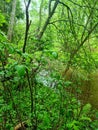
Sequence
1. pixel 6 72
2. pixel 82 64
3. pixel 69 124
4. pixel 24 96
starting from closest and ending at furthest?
pixel 6 72 → pixel 69 124 → pixel 24 96 → pixel 82 64

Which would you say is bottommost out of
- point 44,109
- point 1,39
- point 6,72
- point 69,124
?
point 69,124

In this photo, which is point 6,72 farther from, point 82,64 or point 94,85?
point 94,85

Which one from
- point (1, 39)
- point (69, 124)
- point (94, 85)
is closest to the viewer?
point (1, 39)

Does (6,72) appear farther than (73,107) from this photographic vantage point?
No

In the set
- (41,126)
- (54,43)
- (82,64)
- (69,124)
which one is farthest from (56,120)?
(54,43)

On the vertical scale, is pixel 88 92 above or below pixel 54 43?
below

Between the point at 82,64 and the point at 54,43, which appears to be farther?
the point at 54,43

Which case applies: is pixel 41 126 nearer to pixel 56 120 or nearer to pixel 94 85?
pixel 56 120

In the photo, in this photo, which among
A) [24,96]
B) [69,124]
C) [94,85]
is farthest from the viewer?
[94,85]

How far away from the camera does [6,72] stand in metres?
2.39

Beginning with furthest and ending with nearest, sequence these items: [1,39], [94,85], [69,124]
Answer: [94,85]
[69,124]
[1,39]

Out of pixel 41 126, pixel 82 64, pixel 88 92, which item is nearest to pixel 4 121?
pixel 41 126

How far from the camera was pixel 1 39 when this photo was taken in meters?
1.74

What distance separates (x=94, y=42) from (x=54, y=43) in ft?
3.46
